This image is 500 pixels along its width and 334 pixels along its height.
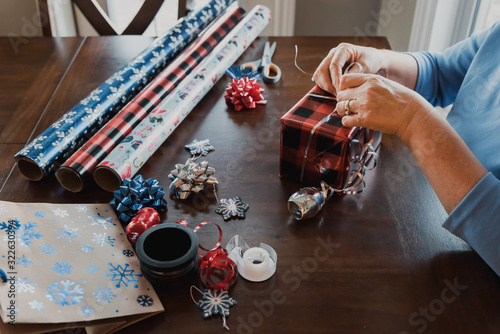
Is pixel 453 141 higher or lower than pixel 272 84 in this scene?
higher

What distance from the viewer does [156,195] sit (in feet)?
2.88

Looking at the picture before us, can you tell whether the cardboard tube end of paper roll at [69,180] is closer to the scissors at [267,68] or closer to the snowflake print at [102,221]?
the snowflake print at [102,221]

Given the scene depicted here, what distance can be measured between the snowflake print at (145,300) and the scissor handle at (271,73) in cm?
71

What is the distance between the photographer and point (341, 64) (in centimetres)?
105

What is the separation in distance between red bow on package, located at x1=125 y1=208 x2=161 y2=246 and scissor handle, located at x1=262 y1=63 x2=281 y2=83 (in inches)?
21.5

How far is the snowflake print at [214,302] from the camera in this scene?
0.70 meters

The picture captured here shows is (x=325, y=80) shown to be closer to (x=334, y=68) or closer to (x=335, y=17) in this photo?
(x=334, y=68)

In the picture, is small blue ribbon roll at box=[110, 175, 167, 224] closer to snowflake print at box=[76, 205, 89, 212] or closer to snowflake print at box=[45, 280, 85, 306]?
snowflake print at box=[76, 205, 89, 212]

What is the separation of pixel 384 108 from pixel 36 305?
2.12 feet

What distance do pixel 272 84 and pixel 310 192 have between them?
472 mm

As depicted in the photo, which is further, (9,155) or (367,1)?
(367,1)

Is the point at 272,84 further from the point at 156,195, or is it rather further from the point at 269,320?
the point at 269,320

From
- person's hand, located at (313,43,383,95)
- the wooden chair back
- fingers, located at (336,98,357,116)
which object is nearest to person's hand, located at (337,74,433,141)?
fingers, located at (336,98,357,116)

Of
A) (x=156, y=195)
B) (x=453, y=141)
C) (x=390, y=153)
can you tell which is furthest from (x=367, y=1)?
(x=156, y=195)
